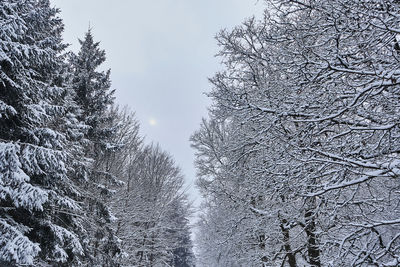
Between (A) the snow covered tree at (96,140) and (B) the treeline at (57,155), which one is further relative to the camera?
(A) the snow covered tree at (96,140)

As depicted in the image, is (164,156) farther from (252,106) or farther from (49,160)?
(252,106)

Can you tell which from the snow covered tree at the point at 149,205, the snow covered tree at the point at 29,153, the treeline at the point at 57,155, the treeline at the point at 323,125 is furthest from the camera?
the snow covered tree at the point at 149,205

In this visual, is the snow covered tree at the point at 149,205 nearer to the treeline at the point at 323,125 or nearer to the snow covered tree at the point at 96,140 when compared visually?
the snow covered tree at the point at 96,140

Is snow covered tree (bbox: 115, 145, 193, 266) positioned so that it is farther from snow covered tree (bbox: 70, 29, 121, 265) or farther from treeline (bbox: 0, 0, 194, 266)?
snow covered tree (bbox: 70, 29, 121, 265)

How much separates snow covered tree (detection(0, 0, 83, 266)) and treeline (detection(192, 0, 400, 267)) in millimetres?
4267

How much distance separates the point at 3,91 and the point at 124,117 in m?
6.78

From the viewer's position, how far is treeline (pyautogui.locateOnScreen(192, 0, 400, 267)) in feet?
9.62

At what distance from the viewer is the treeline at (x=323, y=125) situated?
293cm

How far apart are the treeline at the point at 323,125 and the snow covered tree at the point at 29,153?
4.27m

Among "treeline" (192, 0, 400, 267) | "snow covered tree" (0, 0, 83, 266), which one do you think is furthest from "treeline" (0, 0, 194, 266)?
"treeline" (192, 0, 400, 267)

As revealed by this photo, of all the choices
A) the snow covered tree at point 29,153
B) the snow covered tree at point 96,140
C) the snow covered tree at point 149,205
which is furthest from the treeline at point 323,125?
the snow covered tree at point 149,205

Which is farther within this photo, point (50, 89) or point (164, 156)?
point (164, 156)

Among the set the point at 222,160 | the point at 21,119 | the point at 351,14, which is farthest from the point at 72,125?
the point at 351,14

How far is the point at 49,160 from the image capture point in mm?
5871
